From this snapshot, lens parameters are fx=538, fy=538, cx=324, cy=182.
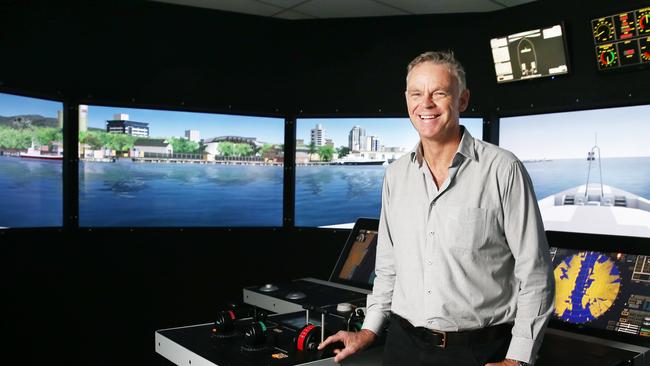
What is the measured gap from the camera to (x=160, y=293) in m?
3.76

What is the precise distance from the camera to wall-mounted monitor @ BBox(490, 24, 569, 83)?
3447 millimetres

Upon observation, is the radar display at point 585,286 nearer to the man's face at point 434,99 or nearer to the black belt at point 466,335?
the black belt at point 466,335

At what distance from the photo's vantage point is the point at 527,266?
1.34 meters

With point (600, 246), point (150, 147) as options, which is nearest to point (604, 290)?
point (600, 246)

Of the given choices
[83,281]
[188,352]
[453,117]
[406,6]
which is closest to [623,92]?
[406,6]

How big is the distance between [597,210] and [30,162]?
362cm

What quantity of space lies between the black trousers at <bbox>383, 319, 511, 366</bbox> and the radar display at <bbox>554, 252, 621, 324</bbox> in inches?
28.5

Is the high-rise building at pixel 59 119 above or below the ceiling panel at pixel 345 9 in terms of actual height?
below

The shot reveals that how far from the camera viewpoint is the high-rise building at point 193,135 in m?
3.91

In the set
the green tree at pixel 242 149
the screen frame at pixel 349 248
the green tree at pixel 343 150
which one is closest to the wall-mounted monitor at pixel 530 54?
the green tree at pixel 343 150

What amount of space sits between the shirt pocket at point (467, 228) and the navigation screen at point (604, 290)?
0.83m

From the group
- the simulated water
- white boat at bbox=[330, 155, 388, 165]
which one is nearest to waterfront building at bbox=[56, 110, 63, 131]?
the simulated water

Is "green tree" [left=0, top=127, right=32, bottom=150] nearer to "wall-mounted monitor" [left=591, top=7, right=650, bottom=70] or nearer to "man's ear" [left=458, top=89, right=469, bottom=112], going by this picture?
"man's ear" [left=458, top=89, right=469, bottom=112]

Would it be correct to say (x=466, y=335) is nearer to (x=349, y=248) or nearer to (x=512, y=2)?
(x=349, y=248)
